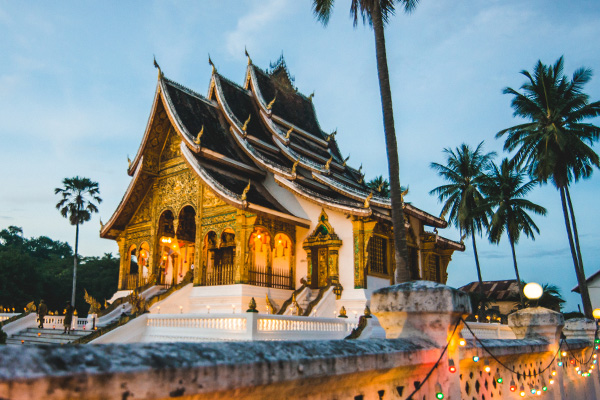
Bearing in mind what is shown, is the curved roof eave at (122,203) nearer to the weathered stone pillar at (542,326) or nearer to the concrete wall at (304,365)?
the weathered stone pillar at (542,326)

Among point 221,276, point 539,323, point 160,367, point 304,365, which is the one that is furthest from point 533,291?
point 221,276

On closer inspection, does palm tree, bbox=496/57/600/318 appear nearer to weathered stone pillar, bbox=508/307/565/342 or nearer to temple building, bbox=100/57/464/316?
temple building, bbox=100/57/464/316

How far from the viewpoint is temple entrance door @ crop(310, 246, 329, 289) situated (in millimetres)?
17641

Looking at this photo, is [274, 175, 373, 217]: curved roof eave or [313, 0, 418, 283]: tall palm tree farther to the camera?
[274, 175, 373, 217]: curved roof eave

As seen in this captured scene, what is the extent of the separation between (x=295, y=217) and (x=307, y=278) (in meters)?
2.30

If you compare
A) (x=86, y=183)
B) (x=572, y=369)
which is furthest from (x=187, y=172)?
(x=86, y=183)

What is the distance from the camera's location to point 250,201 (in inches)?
649

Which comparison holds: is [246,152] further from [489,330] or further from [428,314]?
[428,314]

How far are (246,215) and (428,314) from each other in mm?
13735

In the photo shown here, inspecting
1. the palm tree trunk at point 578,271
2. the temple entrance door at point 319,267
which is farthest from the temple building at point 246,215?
the palm tree trunk at point 578,271

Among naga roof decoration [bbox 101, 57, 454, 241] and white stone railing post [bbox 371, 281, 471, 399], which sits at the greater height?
naga roof decoration [bbox 101, 57, 454, 241]

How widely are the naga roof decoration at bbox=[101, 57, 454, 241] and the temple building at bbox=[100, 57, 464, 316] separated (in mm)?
56

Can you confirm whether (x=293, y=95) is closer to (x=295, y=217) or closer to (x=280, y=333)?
Result: (x=295, y=217)

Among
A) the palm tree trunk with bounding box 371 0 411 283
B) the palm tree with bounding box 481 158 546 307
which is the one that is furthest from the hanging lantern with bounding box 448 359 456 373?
the palm tree with bounding box 481 158 546 307
